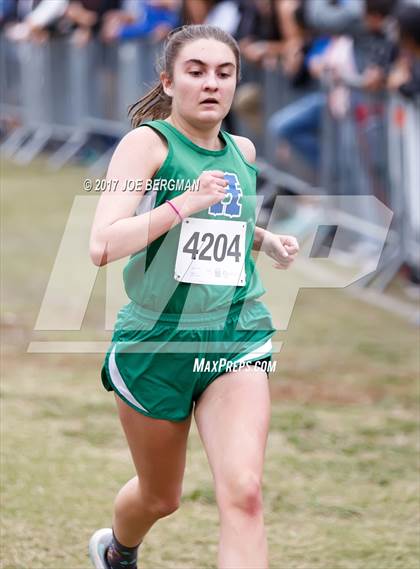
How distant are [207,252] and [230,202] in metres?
0.17

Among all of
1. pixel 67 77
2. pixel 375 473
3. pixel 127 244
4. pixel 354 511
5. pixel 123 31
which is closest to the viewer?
pixel 127 244

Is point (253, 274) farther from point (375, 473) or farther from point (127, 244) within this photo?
point (375, 473)

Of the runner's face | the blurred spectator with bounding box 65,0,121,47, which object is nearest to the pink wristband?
the runner's face

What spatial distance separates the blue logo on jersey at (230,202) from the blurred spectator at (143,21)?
10.3 m

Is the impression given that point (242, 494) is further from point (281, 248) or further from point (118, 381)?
A: point (281, 248)

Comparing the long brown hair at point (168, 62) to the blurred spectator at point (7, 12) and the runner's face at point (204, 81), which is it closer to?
the runner's face at point (204, 81)

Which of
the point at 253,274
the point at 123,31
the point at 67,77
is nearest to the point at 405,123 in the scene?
the point at 253,274

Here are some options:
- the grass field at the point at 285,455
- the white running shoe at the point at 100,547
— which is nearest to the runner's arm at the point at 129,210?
the white running shoe at the point at 100,547

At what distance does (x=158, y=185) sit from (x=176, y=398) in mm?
631

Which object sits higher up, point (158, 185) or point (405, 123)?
point (158, 185)

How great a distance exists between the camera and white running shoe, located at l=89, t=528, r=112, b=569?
4.44 meters

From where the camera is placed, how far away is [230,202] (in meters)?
3.82

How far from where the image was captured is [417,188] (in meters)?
8.92

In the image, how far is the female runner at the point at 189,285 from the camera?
12.1 ft
